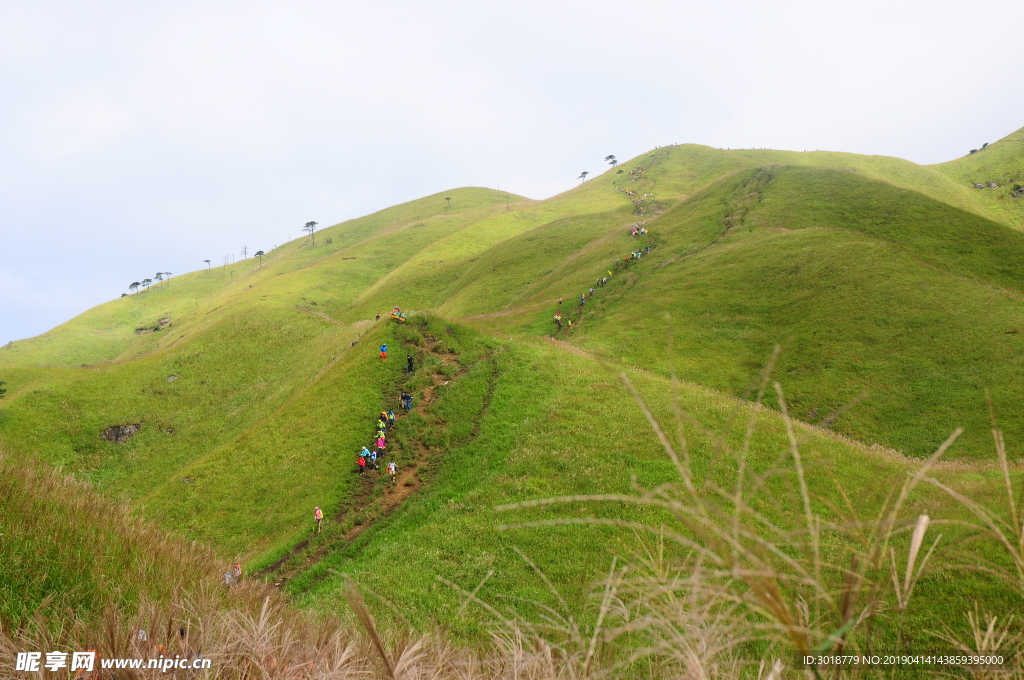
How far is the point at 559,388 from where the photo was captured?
87.9 ft

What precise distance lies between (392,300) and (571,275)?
34358 mm

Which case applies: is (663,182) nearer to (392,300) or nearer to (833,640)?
(392,300)

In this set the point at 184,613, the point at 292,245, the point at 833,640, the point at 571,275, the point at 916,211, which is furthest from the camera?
the point at 292,245

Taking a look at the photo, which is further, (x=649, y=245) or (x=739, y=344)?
(x=649, y=245)

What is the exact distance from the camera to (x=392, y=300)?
83438 mm

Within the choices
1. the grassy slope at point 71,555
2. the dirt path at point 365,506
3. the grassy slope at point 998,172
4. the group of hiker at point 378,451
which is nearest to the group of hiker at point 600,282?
the group of hiker at point 378,451

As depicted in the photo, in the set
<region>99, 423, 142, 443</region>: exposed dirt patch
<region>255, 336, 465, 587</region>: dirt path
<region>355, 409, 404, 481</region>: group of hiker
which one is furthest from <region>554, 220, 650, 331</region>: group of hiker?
<region>99, 423, 142, 443</region>: exposed dirt patch

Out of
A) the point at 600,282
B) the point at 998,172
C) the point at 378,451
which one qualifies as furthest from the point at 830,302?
the point at 998,172

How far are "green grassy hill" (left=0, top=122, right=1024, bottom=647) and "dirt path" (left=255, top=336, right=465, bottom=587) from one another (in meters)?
0.13

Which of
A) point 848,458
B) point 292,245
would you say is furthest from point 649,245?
point 292,245

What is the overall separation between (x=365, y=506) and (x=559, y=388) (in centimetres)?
1187

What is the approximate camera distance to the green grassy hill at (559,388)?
58.1 feet

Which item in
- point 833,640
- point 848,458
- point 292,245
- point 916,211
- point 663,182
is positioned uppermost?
point 292,245

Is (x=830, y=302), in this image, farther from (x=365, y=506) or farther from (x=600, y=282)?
(x=365, y=506)
